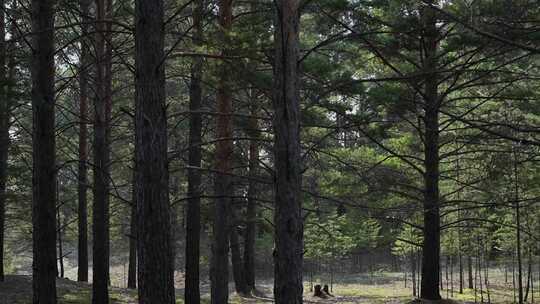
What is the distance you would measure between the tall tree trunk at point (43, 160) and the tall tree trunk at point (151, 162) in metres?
2.20

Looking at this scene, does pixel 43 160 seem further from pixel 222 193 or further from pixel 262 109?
pixel 262 109

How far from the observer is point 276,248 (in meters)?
5.40

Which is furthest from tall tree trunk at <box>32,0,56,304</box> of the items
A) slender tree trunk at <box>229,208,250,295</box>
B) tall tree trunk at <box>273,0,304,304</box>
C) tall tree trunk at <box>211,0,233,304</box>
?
slender tree trunk at <box>229,208,250,295</box>

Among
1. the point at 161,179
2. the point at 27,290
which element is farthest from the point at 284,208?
the point at 27,290

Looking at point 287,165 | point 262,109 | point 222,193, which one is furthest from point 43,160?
point 262,109

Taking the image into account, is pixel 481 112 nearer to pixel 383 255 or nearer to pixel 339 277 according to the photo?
pixel 339 277

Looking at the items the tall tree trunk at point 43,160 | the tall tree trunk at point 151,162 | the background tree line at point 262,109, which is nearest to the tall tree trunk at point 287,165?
the background tree line at point 262,109

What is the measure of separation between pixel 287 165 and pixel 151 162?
1.34 meters

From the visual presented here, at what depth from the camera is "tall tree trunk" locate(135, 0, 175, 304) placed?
506 cm

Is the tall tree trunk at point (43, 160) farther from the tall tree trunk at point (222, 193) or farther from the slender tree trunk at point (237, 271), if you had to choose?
the slender tree trunk at point (237, 271)

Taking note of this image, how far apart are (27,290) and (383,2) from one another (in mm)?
11228

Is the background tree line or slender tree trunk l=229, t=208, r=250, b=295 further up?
the background tree line

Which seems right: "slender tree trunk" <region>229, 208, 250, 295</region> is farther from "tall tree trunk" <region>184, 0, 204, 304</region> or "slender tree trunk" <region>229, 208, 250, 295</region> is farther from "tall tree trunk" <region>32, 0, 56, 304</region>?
"tall tree trunk" <region>32, 0, 56, 304</region>

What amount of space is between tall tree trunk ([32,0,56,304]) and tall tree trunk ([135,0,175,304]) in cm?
220
